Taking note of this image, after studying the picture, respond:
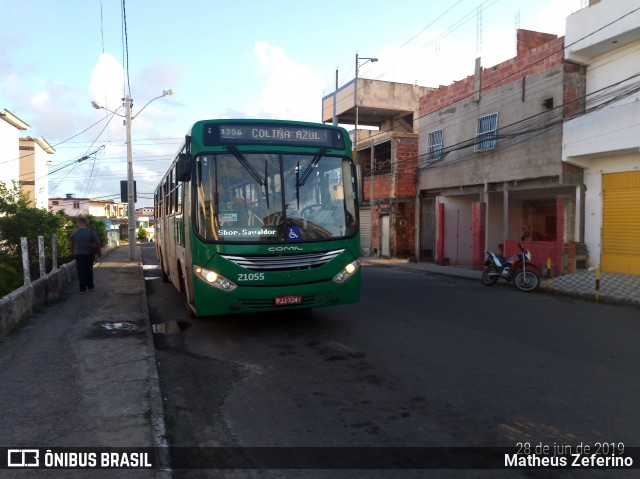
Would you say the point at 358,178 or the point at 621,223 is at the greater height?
the point at 358,178

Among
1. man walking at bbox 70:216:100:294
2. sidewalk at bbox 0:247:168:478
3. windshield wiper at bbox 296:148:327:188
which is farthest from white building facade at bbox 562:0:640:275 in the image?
man walking at bbox 70:216:100:294

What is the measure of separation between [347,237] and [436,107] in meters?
17.1

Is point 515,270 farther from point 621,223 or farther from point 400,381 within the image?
point 400,381

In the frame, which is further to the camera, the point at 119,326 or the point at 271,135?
the point at 119,326

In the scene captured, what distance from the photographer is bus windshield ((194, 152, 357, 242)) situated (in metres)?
7.23

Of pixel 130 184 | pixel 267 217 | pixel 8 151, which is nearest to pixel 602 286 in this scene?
pixel 267 217

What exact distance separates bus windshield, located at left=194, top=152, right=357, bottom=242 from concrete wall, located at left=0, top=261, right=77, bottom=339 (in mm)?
3248

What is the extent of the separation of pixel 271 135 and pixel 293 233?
60.1 inches

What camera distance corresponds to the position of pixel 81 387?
5.24m

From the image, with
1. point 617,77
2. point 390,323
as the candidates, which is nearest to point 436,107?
point 617,77

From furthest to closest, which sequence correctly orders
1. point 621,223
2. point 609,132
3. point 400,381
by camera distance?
point 621,223
point 609,132
point 400,381

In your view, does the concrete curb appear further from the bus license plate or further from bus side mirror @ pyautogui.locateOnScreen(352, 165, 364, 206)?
bus side mirror @ pyautogui.locateOnScreen(352, 165, 364, 206)

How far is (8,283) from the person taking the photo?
11.9 metres

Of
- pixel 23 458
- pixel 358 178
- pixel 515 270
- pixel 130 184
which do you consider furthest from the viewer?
pixel 130 184
